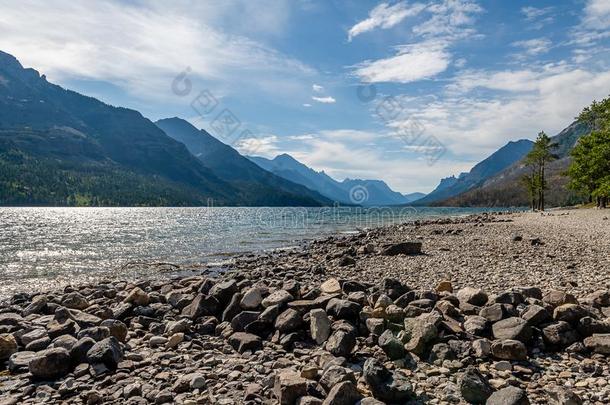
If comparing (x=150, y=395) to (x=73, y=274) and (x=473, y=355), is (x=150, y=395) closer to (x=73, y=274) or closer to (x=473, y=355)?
(x=473, y=355)

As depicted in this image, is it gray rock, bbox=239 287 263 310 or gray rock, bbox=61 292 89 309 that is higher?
gray rock, bbox=239 287 263 310

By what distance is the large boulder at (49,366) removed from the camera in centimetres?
959

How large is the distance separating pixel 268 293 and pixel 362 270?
11.9 m

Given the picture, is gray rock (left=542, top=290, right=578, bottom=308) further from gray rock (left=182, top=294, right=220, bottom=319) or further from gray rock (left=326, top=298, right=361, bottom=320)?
gray rock (left=182, top=294, right=220, bottom=319)

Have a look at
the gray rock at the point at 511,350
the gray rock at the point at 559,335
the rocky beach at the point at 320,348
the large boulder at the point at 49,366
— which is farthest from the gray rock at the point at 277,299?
the gray rock at the point at 559,335

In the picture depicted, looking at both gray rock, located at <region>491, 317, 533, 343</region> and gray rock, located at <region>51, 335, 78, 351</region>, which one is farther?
gray rock, located at <region>51, 335, 78, 351</region>

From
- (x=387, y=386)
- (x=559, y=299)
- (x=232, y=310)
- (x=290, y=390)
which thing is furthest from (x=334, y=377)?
(x=559, y=299)

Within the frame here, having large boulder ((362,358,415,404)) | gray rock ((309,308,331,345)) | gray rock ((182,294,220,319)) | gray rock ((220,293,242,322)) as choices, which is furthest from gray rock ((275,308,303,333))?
large boulder ((362,358,415,404))

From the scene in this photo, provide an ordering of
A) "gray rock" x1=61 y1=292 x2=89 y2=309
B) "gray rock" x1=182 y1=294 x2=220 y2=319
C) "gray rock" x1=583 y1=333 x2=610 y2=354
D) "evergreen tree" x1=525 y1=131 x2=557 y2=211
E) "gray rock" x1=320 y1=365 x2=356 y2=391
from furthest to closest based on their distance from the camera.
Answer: "evergreen tree" x1=525 y1=131 x2=557 y2=211
"gray rock" x1=61 y1=292 x2=89 y2=309
"gray rock" x1=182 y1=294 x2=220 y2=319
"gray rock" x1=583 y1=333 x2=610 y2=354
"gray rock" x1=320 y1=365 x2=356 y2=391

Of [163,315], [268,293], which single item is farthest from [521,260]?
[163,315]

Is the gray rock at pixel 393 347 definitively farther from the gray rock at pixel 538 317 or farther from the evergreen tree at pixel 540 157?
the evergreen tree at pixel 540 157

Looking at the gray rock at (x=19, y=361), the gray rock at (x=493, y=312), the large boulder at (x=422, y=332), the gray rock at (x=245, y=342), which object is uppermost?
the gray rock at (x=493, y=312)

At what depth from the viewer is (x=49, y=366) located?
31.5ft

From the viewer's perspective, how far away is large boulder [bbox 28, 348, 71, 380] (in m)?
9.59
